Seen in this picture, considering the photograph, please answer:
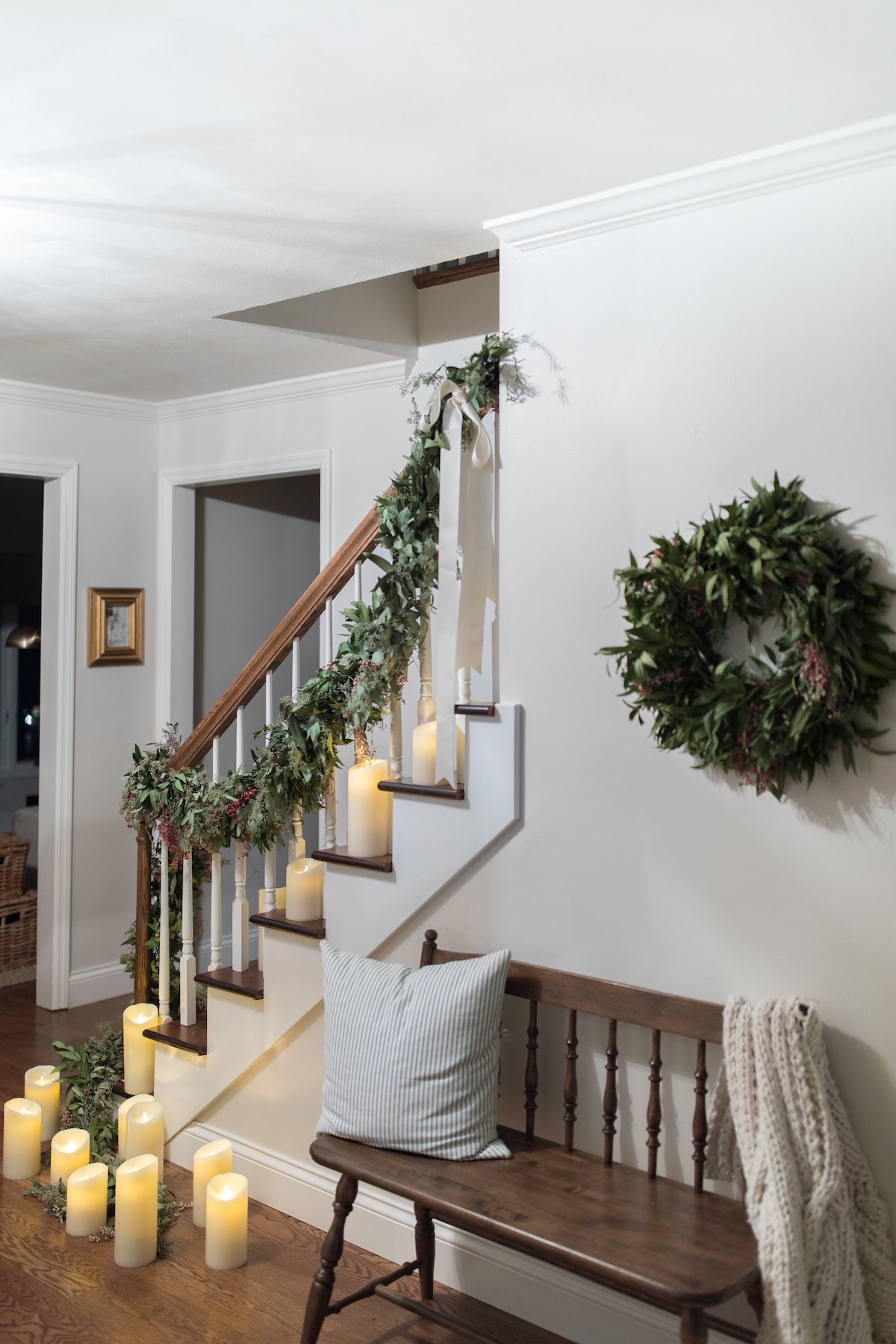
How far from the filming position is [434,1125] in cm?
226

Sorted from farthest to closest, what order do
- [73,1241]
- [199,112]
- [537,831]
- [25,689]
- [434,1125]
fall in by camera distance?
1. [25,689]
2. [73,1241]
3. [537,831]
4. [434,1125]
5. [199,112]

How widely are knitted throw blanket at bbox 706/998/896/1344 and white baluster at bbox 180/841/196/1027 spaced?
1780 mm

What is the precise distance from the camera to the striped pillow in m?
2.27

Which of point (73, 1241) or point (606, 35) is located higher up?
point (606, 35)

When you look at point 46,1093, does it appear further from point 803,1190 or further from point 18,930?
point 803,1190

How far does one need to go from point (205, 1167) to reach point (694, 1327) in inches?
57.9

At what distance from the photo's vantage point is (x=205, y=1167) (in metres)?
2.84

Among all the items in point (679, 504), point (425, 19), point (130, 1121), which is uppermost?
point (425, 19)

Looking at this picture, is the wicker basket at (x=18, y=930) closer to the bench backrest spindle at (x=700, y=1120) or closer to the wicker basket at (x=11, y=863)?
the wicker basket at (x=11, y=863)

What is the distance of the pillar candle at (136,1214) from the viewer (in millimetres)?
2670

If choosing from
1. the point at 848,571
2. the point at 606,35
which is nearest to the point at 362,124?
the point at 606,35

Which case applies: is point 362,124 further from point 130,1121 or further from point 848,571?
point 130,1121

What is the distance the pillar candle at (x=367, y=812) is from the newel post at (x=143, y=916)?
0.97 m

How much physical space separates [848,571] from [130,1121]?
7.79ft
